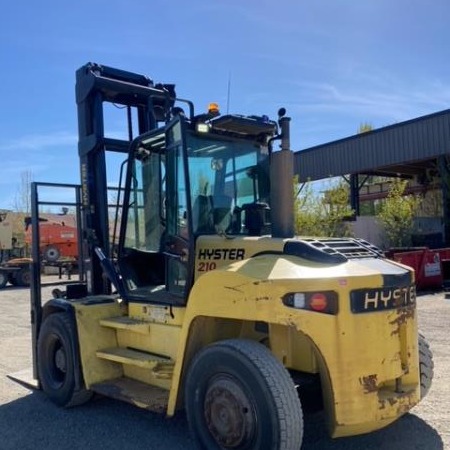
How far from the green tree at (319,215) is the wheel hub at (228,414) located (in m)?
15.9

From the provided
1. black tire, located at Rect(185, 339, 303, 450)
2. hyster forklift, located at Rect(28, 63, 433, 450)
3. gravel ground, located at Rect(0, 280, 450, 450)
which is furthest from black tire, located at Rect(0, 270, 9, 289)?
black tire, located at Rect(185, 339, 303, 450)

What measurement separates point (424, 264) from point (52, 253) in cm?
1415

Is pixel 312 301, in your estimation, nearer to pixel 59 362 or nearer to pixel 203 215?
pixel 203 215

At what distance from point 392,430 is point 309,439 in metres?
0.75

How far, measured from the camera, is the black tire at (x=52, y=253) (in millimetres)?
21984

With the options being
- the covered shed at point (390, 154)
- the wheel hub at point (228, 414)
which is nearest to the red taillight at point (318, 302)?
the wheel hub at point (228, 414)

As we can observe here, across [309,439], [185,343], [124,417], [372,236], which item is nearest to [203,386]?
[185,343]

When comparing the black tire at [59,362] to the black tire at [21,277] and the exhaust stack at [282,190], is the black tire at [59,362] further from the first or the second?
the black tire at [21,277]

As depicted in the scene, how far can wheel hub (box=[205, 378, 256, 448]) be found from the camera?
401cm

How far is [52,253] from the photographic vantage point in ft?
74.0

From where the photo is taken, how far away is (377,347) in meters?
4.09

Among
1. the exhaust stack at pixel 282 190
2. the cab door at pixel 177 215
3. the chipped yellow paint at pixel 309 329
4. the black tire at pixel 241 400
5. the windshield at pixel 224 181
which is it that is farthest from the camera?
the windshield at pixel 224 181

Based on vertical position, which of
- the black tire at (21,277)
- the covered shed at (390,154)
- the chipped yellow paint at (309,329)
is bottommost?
the black tire at (21,277)

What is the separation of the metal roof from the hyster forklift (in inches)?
689
